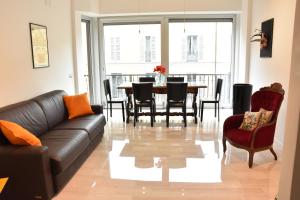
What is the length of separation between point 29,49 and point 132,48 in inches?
137

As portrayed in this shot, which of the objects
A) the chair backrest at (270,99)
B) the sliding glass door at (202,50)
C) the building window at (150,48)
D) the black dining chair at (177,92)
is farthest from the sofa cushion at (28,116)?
the sliding glass door at (202,50)

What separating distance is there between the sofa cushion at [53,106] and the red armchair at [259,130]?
2.68 meters

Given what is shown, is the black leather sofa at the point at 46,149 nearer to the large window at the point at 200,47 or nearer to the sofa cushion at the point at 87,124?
the sofa cushion at the point at 87,124

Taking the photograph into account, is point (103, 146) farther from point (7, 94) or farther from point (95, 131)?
point (7, 94)

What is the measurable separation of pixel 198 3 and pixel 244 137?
3938 mm

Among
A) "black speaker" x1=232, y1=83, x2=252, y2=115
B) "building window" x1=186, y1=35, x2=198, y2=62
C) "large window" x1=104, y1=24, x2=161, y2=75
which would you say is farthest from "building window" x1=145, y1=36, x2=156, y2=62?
"black speaker" x1=232, y1=83, x2=252, y2=115

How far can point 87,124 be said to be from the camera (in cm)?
396

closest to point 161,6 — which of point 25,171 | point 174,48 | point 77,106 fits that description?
point 174,48

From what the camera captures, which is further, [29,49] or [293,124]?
[29,49]

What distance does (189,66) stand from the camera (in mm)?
7148

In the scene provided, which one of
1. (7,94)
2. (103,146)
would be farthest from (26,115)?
(103,146)

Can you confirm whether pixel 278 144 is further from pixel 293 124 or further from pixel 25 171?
pixel 25 171

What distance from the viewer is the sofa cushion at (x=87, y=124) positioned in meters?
3.82

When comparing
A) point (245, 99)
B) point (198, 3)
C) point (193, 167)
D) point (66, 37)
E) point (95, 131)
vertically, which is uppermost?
point (198, 3)
